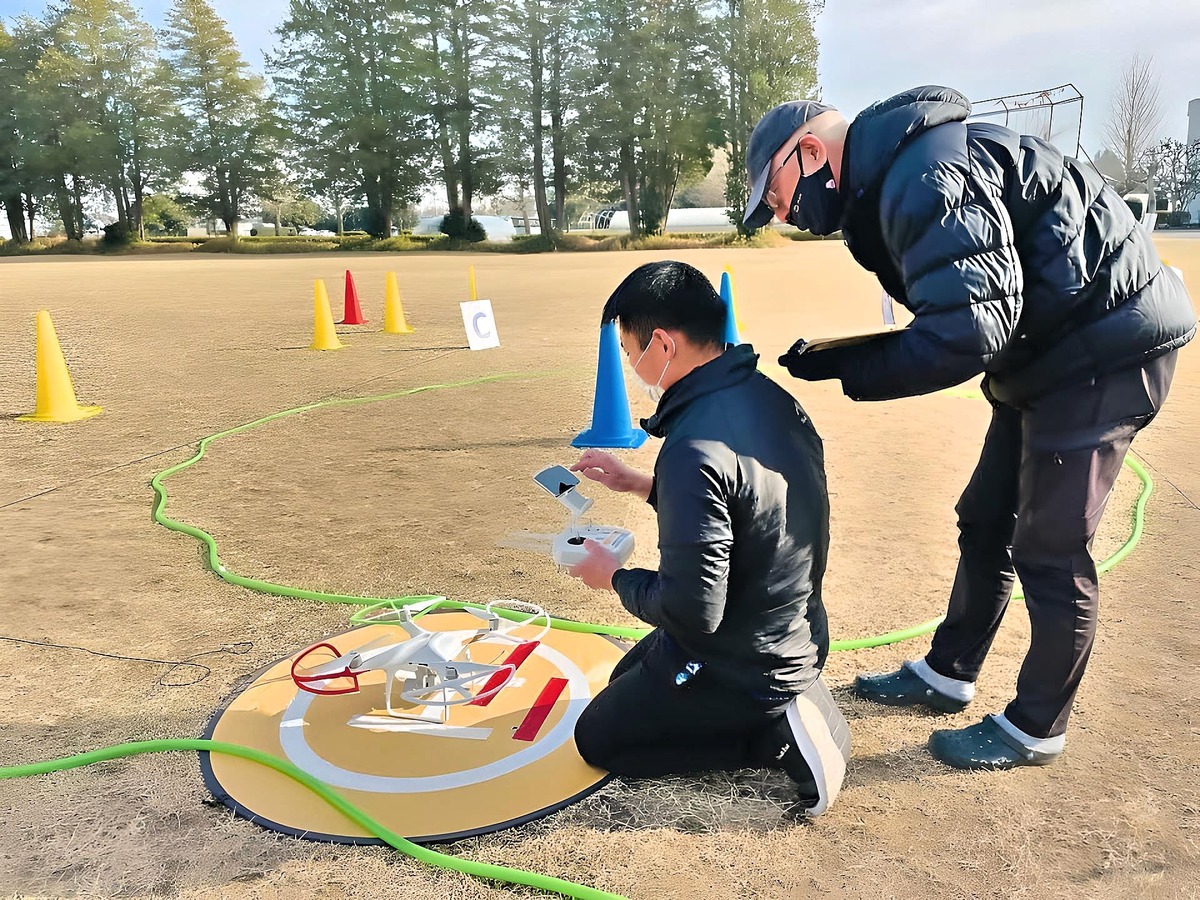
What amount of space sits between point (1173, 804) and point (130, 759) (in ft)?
10.00

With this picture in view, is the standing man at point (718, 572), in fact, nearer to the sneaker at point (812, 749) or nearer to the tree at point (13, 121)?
the sneaker at point (812, 749)

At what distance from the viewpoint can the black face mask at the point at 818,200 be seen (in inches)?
91.0

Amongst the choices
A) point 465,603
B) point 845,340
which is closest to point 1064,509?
point 845,340

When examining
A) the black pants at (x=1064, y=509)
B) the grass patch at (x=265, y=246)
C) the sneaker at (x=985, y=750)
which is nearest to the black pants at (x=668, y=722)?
the sneaker at (x=985, y=750)

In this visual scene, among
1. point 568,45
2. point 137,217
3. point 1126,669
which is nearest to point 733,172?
point 568,45

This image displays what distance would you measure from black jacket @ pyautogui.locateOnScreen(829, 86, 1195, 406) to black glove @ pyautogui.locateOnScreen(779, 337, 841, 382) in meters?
0.03

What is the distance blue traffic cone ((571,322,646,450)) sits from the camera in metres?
6.11

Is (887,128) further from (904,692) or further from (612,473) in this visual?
(904,692)

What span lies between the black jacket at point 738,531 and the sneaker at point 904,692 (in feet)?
2.26

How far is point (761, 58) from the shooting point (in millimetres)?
42781

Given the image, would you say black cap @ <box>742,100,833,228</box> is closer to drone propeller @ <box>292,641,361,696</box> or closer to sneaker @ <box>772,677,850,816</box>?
sneaker @ <box>772,677,850,816</box>

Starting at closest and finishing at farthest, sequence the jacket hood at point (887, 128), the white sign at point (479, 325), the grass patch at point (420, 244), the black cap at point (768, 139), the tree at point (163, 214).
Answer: the jacket hood at point (887, 128)
the black cap at point (768, 139)
the white sign at point (479, 325)
the grass patch at point (420, 244)
the tree at point (163, 214)

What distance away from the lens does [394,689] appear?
300 centimetres

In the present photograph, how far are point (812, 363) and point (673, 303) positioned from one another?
0.44 metres
